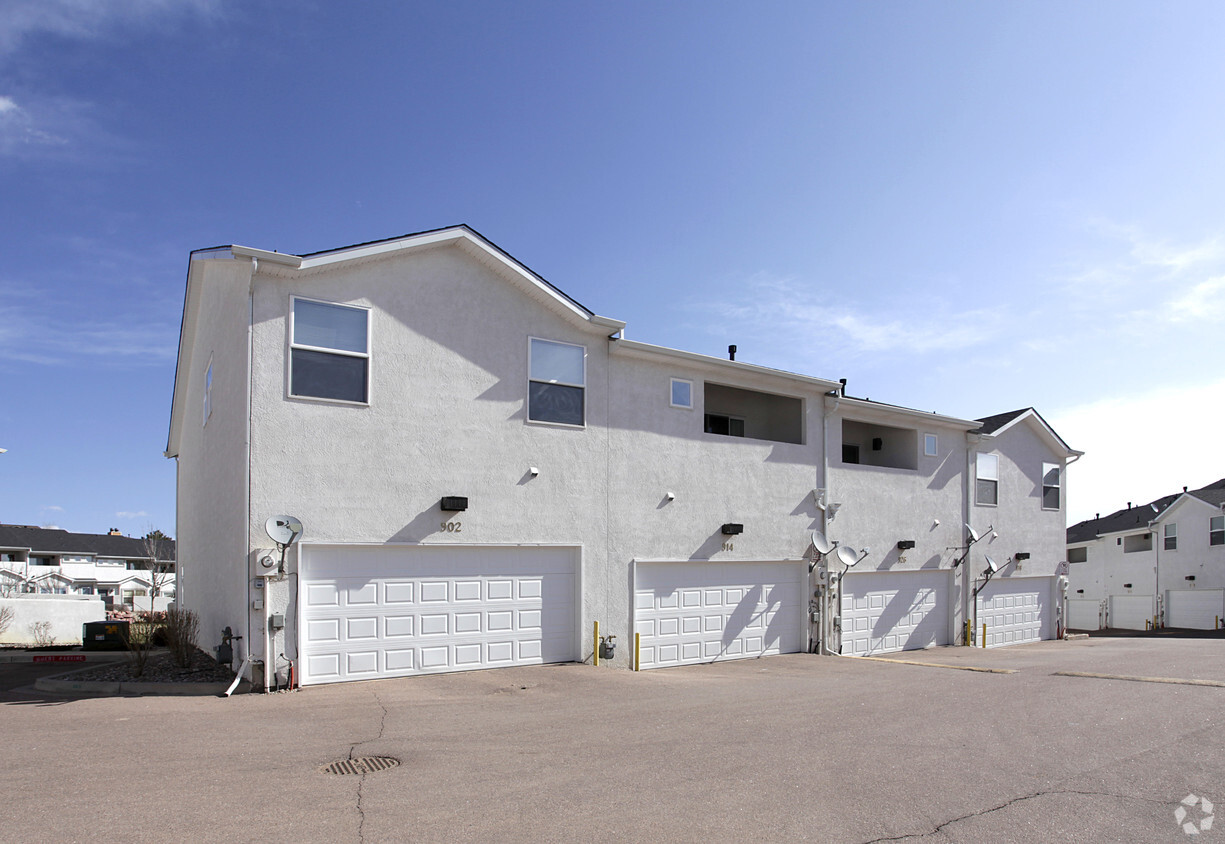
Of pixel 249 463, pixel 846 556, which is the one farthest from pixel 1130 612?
pixel 249 463

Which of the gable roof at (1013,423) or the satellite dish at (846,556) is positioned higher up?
the gable roof at (1013,423)

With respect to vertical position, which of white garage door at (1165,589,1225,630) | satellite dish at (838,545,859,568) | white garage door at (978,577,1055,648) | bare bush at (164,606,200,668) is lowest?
white garage door at (1165,589,1225,630)

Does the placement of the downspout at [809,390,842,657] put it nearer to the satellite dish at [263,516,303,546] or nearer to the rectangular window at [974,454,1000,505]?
the rectangular window at [974,454,1000,505]

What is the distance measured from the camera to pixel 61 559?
177ft

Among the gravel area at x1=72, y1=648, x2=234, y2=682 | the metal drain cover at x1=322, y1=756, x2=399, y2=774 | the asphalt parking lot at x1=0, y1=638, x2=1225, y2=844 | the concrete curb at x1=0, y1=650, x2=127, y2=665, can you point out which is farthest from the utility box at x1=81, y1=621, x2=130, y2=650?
the metal drain cover at x1=322, y1=756, x2=399, y2=774

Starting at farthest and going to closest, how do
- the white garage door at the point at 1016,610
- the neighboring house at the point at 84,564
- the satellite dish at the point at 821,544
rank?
the neighboring house at the point at 84,564, the white garage door at the point at 1016,610, the satellite dish at the point at 821,544

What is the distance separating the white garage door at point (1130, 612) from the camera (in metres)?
37.7

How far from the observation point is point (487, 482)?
41.7ft

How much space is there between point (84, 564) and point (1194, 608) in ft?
213

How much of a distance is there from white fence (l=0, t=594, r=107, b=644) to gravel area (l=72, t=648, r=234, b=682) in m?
19.1

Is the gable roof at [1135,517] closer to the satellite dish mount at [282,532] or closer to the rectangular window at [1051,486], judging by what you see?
the rectangular window at [1051,486]

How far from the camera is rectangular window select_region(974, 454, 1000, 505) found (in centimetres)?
2148

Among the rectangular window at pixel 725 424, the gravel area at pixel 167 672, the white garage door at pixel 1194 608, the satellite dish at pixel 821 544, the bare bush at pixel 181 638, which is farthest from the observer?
the white garage door at pixel 1194 608

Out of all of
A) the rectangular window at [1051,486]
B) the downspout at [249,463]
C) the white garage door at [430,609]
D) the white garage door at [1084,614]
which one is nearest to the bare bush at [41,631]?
the downspout at [249,463]
